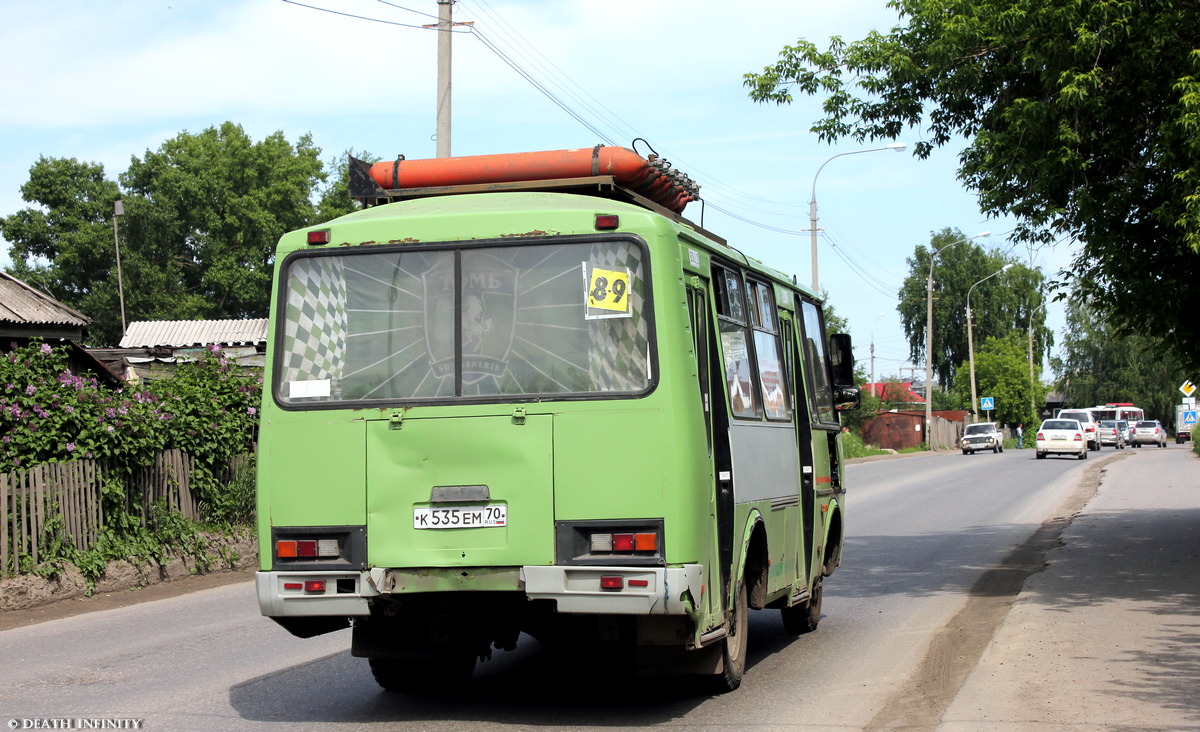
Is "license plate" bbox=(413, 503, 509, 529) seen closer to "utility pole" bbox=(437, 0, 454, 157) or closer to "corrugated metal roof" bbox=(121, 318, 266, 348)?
"utility pole" bbox=(437, 0, 454, 157)

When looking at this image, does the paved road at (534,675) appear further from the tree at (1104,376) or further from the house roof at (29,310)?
the tree at (1104,376)

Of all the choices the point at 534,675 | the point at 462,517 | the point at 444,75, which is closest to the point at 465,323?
the point at 462,517

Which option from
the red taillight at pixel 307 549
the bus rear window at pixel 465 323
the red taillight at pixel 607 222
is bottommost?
the red taillight at pixel 307 549

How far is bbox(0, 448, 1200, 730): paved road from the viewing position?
7.02 meters

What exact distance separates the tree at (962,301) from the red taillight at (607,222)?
9555cm

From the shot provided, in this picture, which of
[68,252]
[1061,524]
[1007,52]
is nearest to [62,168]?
[68,252]

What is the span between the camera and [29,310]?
19.2 m

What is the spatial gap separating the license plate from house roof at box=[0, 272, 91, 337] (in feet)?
44.9

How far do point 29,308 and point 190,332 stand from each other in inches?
764

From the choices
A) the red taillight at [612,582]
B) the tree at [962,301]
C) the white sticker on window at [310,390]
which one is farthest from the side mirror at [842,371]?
the tree at [962,301]

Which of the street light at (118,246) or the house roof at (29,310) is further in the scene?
the street light at (118,246)

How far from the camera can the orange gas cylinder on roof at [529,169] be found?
7492 mm

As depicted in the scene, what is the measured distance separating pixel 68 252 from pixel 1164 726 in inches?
2245

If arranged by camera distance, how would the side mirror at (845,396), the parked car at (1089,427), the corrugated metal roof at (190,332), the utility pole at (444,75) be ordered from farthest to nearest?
the parked car at (1089,427), the corrugated metal roof at (190,332), the utility pole at (444,75), the side mirror at (845,396)
